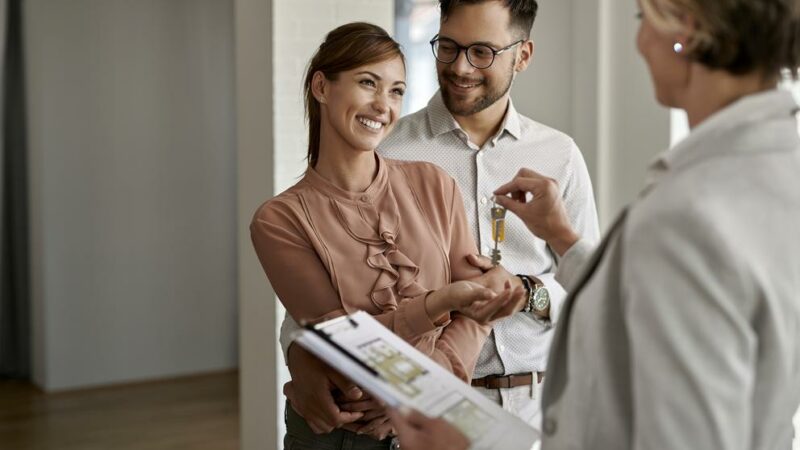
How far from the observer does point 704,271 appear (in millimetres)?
1008

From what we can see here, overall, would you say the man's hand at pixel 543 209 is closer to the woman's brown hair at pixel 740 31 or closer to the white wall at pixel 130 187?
the woman's brown hair at pixel 740 31

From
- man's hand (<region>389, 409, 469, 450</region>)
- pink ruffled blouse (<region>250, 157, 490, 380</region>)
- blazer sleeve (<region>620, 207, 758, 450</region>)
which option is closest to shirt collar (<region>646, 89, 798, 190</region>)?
blazer sleeve (<region>620, 207, 758, 450</region>)

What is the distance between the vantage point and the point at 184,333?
6441mm

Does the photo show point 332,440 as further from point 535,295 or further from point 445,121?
point 445,121

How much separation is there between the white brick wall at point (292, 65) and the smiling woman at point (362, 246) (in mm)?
1688

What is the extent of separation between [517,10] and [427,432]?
1.35 metres

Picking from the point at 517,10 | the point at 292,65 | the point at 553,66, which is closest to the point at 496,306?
the point at 517,10

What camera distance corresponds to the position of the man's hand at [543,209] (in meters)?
1.73

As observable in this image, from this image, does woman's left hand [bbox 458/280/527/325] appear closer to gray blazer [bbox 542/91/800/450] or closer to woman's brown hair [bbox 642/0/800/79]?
gray blazer [bbox 542/91/800/450]

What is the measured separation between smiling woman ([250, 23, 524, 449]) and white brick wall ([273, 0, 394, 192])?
66.5 inches

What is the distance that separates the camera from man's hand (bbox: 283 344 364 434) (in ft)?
6.00

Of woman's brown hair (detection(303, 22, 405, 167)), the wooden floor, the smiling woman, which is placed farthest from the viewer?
the wooden floor

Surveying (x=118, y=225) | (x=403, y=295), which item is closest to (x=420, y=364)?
(x=403, y=295)

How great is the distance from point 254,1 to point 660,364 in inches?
122
